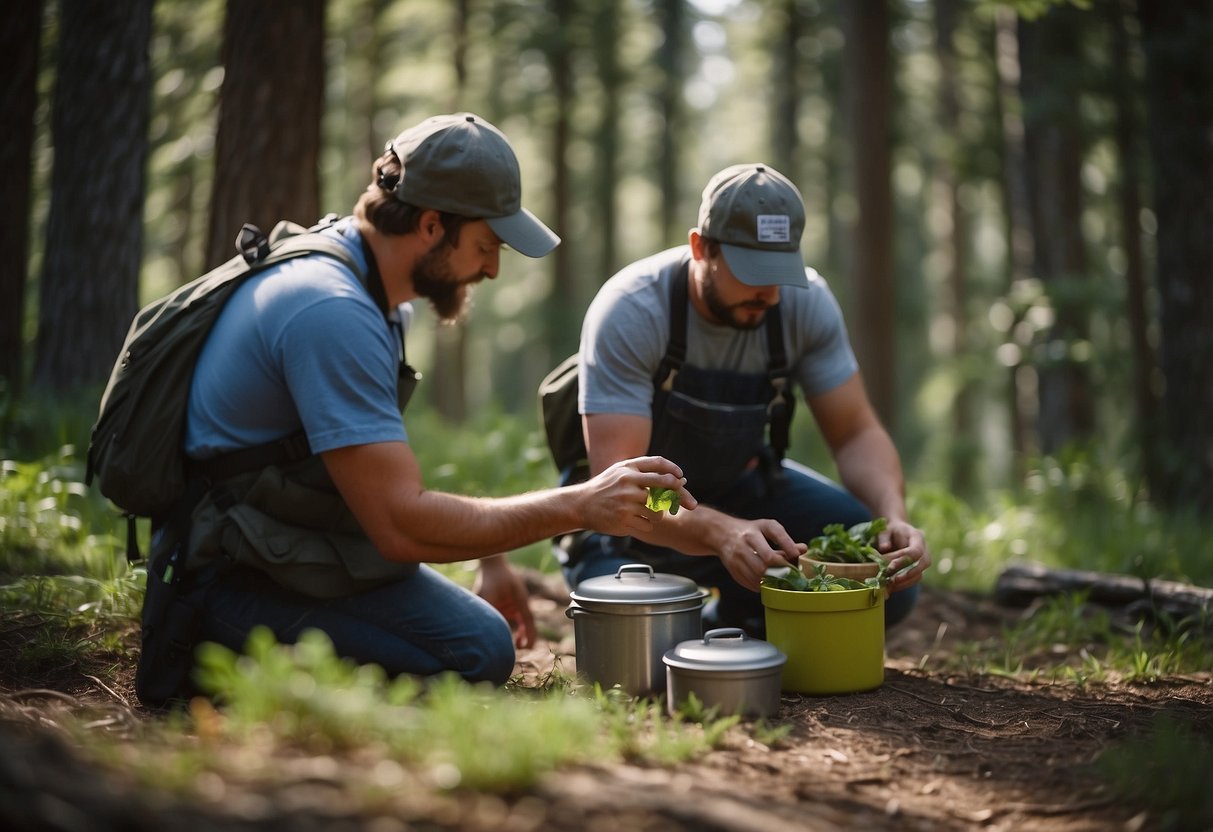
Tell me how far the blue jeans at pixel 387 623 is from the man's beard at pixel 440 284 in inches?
36.8

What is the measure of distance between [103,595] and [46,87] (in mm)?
10116

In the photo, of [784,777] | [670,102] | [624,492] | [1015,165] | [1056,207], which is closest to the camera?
[784,777]

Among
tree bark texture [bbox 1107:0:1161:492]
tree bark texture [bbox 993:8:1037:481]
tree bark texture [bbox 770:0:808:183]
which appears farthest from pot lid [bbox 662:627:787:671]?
tree bark texture [bbox 770:0:808:183]

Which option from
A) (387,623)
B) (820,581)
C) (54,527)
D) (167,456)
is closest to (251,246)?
(167,456)

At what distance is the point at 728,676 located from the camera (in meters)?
3.05

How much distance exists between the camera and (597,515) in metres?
3.22

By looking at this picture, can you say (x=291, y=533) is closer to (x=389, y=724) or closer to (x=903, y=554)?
(x=389, y=724)

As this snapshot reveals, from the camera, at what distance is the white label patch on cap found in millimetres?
3842

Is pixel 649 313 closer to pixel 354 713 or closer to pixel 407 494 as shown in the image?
pixel 407 494

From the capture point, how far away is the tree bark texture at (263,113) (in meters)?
5.55

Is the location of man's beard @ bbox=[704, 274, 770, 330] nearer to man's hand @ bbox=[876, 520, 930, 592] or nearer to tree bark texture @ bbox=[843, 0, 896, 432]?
man's hand @ bbox=[876, 520, 930, 592]

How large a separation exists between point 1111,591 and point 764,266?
2.59 m

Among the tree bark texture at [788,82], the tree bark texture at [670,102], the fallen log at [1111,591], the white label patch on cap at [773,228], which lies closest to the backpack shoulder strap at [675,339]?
the white label patch on cap at [773,228]

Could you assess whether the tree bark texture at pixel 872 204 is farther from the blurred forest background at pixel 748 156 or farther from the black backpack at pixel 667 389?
the black backpack at pixel 667 389
